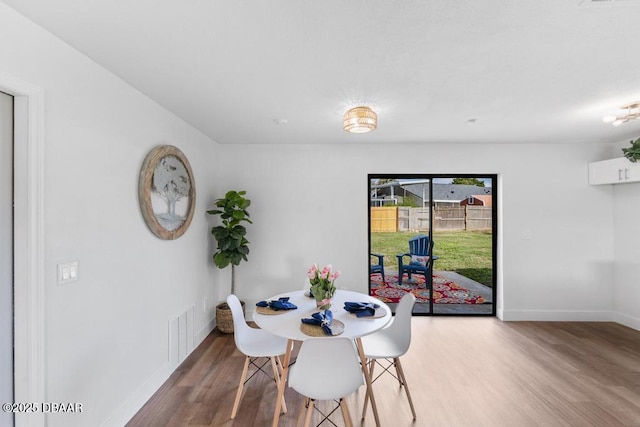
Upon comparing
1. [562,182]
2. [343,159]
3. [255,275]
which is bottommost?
[255,275]

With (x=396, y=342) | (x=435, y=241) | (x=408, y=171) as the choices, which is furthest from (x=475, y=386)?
(x=408, y=171)

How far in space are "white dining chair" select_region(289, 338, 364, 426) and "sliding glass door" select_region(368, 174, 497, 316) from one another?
2644 mm

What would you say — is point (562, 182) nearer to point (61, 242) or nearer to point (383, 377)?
point (383, 377)

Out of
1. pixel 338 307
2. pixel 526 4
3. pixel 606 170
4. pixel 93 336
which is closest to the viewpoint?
pixel 526 4

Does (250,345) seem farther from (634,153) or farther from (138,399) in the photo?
(634,153)

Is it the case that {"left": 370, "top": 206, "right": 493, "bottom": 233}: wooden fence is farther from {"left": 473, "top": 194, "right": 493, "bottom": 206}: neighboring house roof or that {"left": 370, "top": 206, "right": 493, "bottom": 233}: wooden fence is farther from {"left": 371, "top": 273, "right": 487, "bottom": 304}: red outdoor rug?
{"left": 371, "top": 273, "right": 487, "bottom": 304}: red outdoor rug

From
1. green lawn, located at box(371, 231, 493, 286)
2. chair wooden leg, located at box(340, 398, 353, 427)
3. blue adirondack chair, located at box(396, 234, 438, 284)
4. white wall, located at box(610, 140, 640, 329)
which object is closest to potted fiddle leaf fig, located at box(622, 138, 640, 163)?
white wall, located at box(610, 140, 640, 329)

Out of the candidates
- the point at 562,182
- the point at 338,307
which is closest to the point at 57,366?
the point at 338,307

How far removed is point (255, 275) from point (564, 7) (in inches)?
153

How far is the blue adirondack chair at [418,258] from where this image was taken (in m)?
4.23

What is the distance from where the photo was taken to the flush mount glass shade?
7.90 feet

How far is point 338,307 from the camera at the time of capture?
94.9 inches

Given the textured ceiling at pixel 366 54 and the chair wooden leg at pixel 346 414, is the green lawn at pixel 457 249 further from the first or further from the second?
the chair wooden leg at pixel 346 414

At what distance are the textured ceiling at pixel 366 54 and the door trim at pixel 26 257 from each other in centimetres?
53
